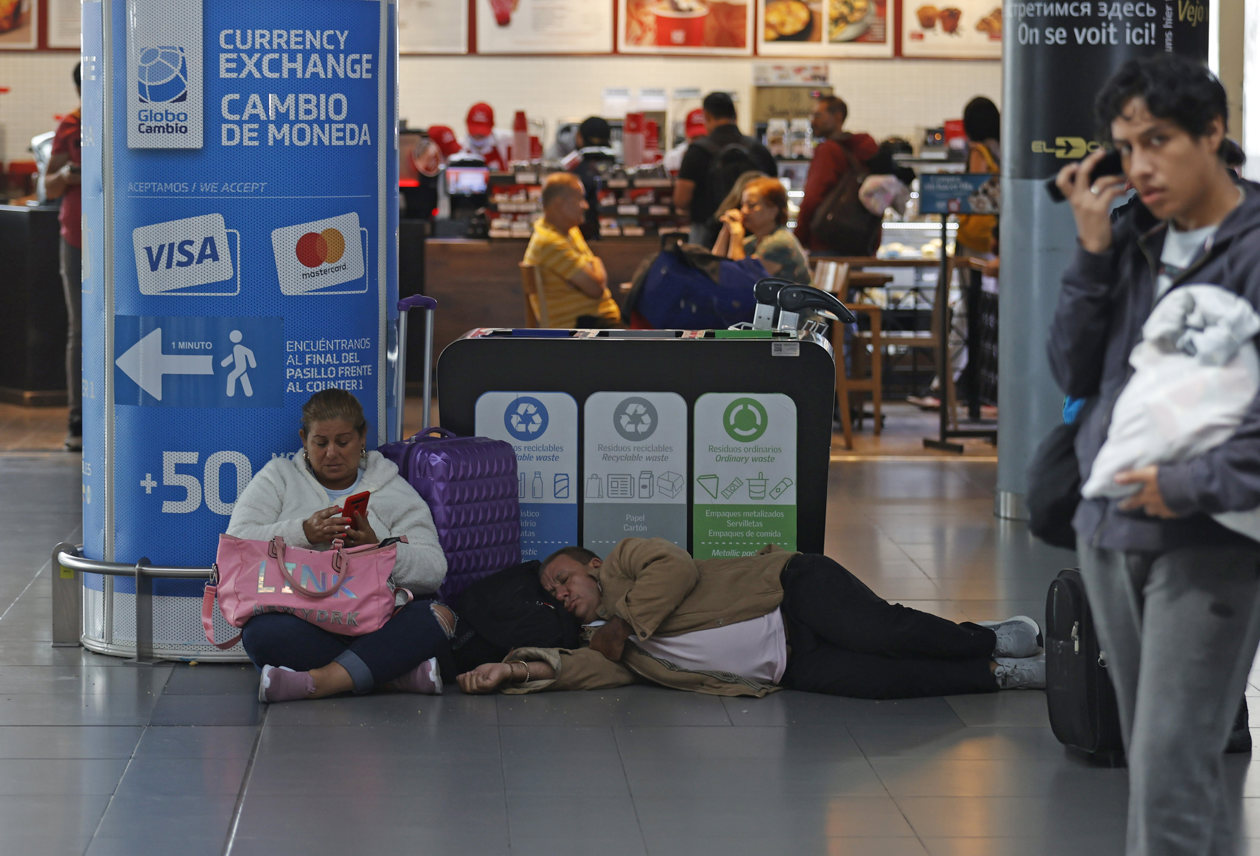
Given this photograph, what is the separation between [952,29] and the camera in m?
15.3

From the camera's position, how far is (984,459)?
29.5 ft

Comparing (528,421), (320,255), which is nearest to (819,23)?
(528,421)

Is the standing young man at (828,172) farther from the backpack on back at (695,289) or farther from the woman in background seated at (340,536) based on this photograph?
the woman in background seated at (340,536)

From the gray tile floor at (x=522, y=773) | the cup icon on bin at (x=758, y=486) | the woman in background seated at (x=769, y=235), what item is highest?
the woman in background seated at (x=769, y=235)

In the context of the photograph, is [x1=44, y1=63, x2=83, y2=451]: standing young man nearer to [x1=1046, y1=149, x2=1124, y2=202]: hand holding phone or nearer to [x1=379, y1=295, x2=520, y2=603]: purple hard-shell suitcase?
[x1=379, y1=295, x2=520, y2=603]: purple hard-shell suitcase

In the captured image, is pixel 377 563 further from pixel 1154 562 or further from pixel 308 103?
pixel 1154 562

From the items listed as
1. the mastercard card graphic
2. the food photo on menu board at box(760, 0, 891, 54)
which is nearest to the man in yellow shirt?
the mastercard card graphic

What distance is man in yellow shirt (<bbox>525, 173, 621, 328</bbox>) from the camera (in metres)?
8.38

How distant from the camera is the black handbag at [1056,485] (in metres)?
2.70

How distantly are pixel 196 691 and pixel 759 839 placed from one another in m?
1.78

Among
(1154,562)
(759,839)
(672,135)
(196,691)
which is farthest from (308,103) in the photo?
(672,135)

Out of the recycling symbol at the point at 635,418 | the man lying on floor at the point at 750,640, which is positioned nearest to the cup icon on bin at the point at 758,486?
the recycling symbol at the point at 635,418

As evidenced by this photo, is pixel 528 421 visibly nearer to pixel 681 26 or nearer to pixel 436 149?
pixel 436 149

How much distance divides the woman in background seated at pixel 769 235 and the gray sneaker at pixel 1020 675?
3.59m
